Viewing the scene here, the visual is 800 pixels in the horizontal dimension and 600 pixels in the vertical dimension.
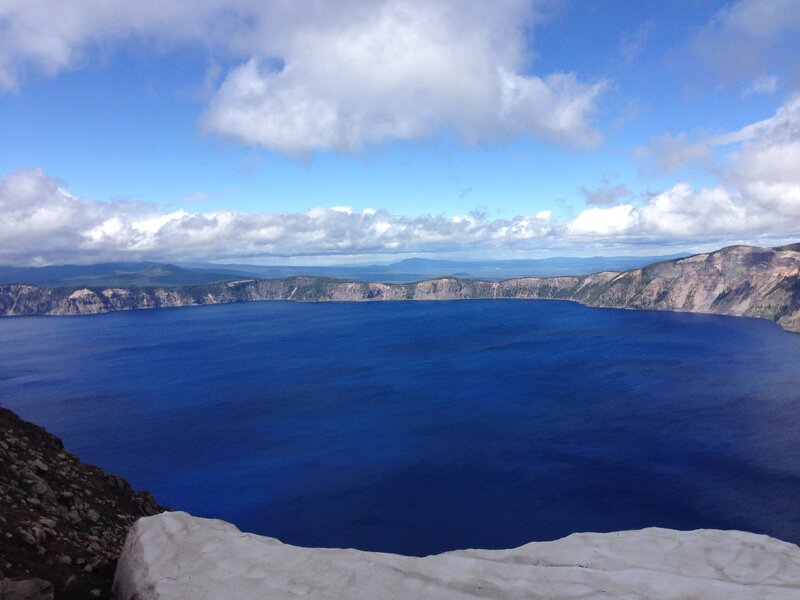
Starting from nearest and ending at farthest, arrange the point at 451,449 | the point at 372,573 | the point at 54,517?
the point at 372,573 < the point at 54,517 < the point at 451,449

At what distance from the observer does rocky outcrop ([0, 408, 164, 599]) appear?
18.8 meters

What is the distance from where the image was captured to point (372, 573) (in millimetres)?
22469

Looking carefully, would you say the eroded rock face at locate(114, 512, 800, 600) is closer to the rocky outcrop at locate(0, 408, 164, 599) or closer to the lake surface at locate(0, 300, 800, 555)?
the rocky outcrop at locate(0, 408, 164, 599)

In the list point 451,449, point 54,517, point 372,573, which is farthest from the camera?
point 451,449

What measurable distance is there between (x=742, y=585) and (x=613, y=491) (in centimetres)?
6987

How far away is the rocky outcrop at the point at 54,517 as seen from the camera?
1877 cm

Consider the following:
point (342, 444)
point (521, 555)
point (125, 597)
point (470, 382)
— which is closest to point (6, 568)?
point (125, 597)

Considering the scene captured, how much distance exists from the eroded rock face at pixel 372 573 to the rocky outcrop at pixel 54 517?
6.05 ft

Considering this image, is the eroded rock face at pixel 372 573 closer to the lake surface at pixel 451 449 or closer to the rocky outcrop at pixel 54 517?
the rocky outcrop at pixel 54 517

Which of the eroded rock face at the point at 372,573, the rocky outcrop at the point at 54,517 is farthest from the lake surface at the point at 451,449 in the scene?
the eroded rock face at the point at 372,573

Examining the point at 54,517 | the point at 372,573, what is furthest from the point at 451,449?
the point at 54,517

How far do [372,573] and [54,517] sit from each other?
17102mm

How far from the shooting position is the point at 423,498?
290 ft

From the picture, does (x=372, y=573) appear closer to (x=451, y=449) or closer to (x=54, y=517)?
(x=54, y=517)
